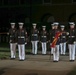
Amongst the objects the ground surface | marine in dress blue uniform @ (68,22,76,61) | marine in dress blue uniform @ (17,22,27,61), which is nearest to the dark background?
marine in dress blue uniform @ (17,22,27,61)

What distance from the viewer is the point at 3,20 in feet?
144

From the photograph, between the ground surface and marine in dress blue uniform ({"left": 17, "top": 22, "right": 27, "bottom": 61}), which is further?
marine in dress blue uniform ({"left": 17, "top": 22, "right": 27, "bottom": 61})

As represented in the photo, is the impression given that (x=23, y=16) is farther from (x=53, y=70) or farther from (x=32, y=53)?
(x=53, y=70)

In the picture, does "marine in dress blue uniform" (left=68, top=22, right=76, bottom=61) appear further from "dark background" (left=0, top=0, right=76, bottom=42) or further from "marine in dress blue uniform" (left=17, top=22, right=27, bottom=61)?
"dark background" (left=0, top=0, right=76, bottom=42)

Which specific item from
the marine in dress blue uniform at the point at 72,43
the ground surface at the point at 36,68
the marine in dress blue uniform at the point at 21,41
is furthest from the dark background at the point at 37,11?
the ground surface at the point at 36,68

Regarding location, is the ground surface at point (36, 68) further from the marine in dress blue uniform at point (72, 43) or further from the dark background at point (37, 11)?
the dark background at point (37, 11)

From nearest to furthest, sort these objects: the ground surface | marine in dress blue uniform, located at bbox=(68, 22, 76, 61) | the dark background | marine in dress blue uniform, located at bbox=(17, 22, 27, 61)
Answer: the ground surface < marine in dress blue uniform, located at bbox=(68, 22, 76, 61) < marine in dress blue uniform, located at bbox=(17, 22, 27, 61) < the dark background

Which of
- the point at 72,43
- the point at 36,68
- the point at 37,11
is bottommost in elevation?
the point at 36,68

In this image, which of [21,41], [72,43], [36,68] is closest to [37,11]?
[21,41]

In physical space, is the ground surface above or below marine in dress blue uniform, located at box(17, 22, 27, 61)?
below

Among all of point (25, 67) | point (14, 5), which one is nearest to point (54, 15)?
point (14, 5)

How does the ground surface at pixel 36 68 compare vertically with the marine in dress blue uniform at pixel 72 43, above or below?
below

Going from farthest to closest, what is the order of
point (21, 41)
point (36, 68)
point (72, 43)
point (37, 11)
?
point (37, 11) < point (21, 41) < point (72, 43) < point (36, 68)

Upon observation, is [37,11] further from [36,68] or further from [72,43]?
[36,68]
